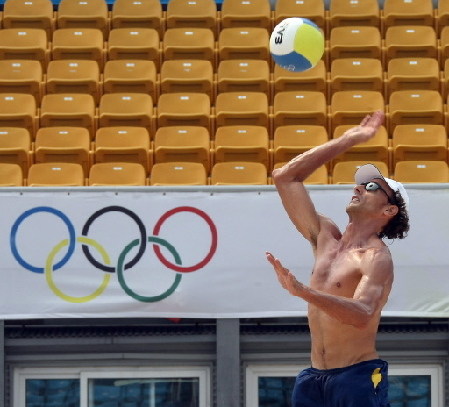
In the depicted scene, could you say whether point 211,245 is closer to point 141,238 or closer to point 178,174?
point 141,238

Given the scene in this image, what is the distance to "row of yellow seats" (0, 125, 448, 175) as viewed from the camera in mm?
10547

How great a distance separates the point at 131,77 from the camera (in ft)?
39.8

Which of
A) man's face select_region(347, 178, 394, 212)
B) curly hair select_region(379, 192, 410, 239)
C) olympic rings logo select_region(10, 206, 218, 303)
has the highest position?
olympic rings logo select_region(10, 206, 218, 303)

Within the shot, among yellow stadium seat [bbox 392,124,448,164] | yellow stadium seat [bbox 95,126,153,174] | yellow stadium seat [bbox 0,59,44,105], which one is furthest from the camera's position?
yellow stadium seat [bbox 0,59,44,105]

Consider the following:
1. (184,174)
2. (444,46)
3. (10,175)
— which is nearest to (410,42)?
(444,46)

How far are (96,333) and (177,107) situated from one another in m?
3.56

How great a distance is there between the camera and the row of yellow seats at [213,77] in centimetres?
1191

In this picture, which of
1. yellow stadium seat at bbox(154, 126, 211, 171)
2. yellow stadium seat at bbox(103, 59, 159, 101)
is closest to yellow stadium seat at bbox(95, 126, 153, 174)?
yellow stadium seat at bbox(154, 126, 211, 171)

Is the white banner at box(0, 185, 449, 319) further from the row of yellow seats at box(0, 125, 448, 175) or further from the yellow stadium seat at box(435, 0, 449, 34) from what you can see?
the yellow stadium seat at box(435, 0, 449, 34)

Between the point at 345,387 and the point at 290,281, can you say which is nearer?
the point at 290,281

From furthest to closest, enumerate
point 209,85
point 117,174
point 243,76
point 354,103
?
1. point 243,76
2. point 209,85
3. point 354,103
4. point 117,174

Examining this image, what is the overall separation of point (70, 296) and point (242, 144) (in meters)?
3.12

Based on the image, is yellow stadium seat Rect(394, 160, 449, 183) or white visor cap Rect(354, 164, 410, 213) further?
yellow stadium seat Rect(394, 160, 449, 183)

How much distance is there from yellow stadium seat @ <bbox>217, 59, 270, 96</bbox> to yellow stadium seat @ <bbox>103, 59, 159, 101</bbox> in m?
0.69
